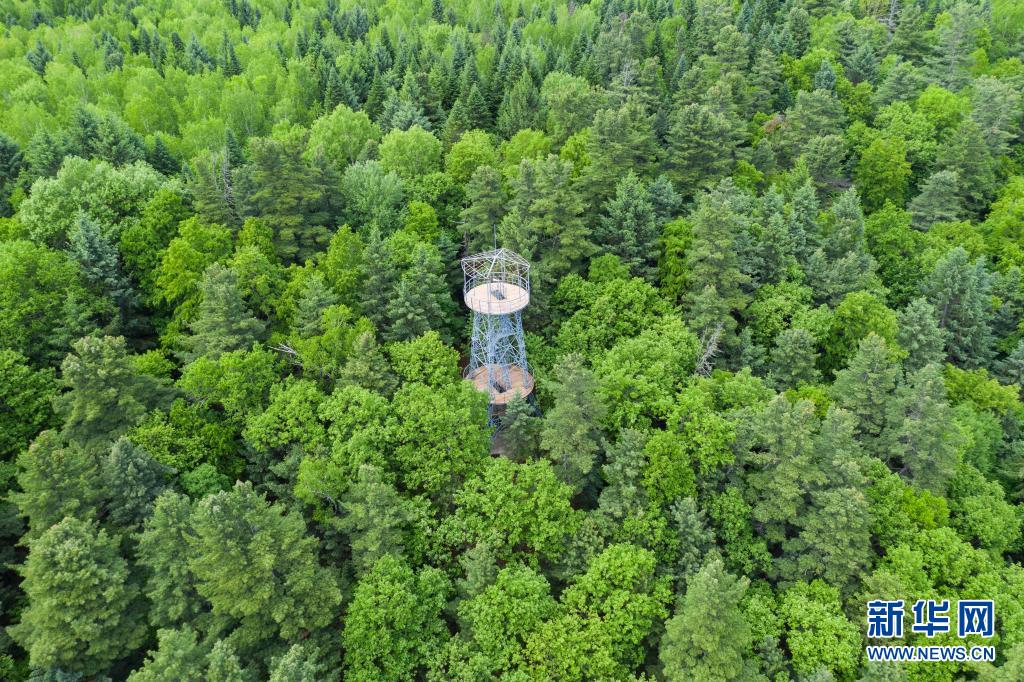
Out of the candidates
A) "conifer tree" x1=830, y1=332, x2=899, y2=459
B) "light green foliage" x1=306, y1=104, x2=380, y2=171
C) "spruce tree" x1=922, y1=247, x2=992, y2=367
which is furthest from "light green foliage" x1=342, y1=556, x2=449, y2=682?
"spruce tree" x1=922, y1=247, x2=992, y2=367

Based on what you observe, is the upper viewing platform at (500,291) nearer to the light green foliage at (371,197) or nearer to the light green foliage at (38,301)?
the light green foliage at (371,197)

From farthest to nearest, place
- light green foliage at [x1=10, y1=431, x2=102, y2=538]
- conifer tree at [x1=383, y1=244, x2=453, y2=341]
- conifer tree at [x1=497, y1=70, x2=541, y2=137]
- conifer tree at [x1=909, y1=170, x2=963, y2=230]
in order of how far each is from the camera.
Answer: conifer tree at [x1=497, y1=70, x2=541, y2=137]
conifer tree at [x1=909, y1=170, x2=963, y2=230]
conifer tree at [x1=383, y1=244, x2=453, y2=341]
light green foliage at [x1=10, y1=431, x2=102, y2=538]

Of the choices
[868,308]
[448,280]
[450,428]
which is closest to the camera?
[450,428]

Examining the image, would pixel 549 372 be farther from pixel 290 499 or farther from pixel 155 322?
pixel 155 322

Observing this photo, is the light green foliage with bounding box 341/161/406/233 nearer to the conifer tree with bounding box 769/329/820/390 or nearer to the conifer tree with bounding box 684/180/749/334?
the conifer tree with bounding box 684/180/749/334

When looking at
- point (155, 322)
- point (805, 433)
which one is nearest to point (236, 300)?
point (155, 322)

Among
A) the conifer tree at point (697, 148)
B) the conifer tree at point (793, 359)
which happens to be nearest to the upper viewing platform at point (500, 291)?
the conifer tree at point (793, 359)
